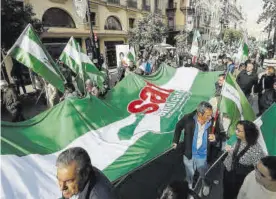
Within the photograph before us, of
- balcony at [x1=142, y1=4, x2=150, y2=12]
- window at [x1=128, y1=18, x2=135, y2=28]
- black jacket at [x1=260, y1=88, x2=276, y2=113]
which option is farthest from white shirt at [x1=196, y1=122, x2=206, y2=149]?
balcony at [x1=142, y1=4, x2=150, y2=12]

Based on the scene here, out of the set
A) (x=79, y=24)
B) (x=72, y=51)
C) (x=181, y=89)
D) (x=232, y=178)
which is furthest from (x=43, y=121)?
(x=79, y=24)

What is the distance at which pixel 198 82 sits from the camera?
676cm

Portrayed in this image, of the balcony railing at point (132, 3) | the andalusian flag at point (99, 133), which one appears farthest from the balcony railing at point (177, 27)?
the andalusian flag at point (99, 133)

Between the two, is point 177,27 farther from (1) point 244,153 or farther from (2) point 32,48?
(1) point 244,153

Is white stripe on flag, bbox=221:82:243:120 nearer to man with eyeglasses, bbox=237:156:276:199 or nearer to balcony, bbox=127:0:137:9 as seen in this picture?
man with eyeglasses, bbox=237:156:276:199

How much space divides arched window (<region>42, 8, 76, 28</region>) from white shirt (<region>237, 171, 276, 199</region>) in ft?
63.5

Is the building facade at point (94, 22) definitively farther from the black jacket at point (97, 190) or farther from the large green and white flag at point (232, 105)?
the black jacket at point (97, 190)

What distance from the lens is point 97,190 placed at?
170 cm

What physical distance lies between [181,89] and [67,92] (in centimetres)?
267

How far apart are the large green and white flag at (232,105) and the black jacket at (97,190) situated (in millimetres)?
2679

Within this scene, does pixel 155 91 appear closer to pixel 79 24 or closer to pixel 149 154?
pixel 149 154

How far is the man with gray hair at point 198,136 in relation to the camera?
3363 mm

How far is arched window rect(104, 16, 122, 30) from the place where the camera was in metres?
26.4

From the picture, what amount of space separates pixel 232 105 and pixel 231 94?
0.56 ft
